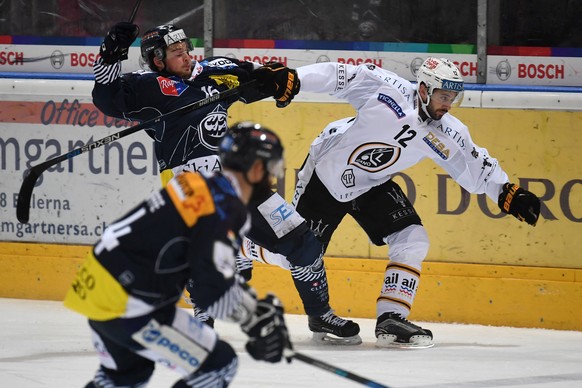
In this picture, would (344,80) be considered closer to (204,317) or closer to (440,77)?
(440,77)

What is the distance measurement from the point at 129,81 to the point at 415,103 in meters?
1.35

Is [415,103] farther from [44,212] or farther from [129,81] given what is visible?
[44,212]

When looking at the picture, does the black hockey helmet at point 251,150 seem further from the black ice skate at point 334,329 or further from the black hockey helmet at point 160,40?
the black ice skate at point 334,329

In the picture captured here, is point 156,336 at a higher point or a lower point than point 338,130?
lower

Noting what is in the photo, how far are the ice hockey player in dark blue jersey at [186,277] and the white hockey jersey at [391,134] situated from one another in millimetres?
2190

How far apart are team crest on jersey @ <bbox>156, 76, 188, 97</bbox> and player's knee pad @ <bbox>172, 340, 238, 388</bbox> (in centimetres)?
219

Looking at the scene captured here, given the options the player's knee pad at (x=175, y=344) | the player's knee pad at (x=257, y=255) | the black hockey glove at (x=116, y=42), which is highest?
the black hockey glove at (x=116, y=42)

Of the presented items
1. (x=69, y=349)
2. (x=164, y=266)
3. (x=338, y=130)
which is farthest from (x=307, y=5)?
(x=164, y=266)

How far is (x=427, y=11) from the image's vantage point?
6473mm

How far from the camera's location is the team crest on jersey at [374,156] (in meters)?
5.61

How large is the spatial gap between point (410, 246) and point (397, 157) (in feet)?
1.41

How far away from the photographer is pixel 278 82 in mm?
5414

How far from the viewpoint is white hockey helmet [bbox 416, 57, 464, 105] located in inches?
214

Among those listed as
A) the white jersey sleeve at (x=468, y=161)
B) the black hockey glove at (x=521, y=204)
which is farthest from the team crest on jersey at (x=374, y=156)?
the black hockey glove at (x=521, y=204)
